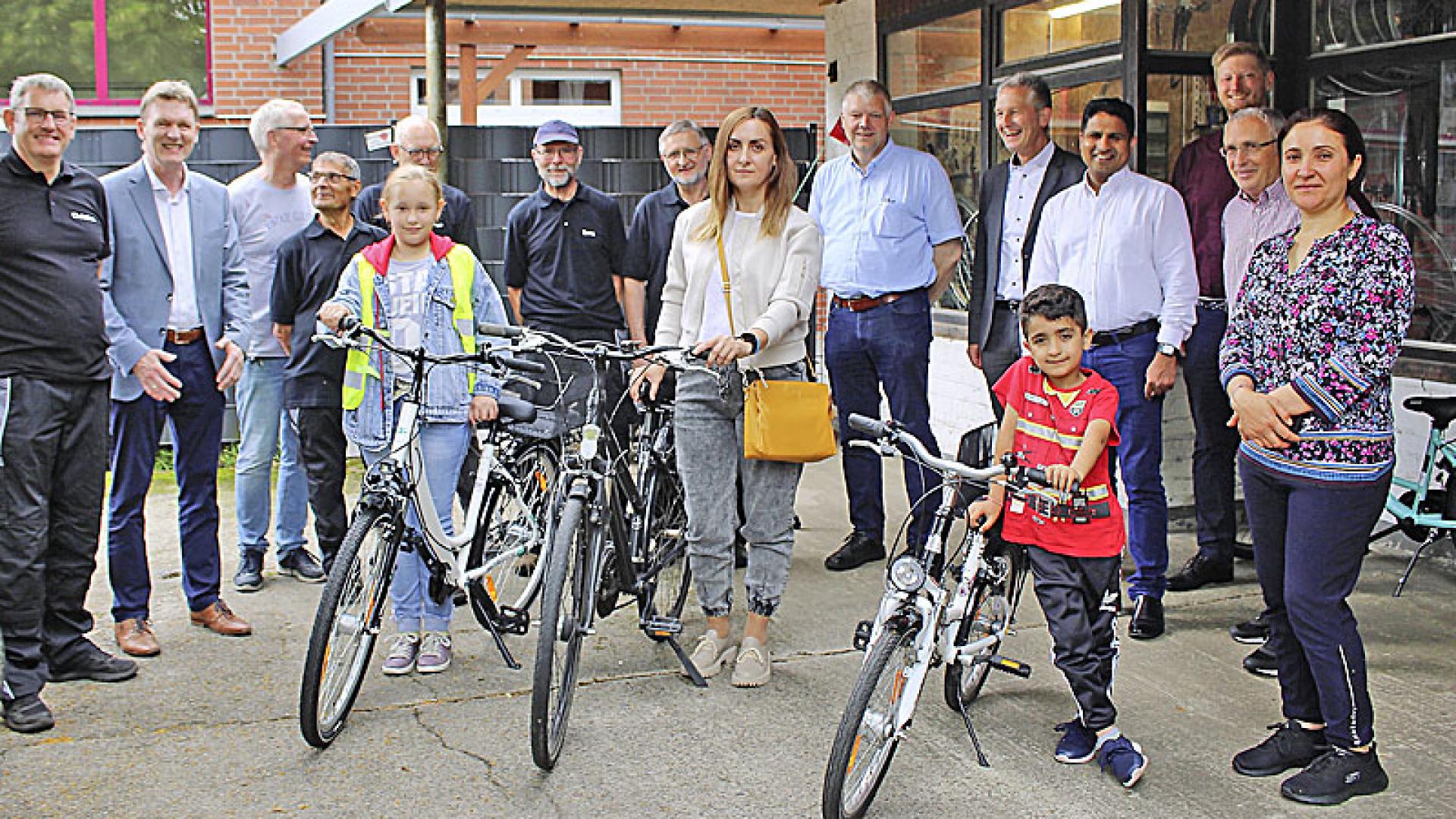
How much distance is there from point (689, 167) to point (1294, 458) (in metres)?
3.20

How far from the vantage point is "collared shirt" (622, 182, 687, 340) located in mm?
6438

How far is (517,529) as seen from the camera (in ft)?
16.5

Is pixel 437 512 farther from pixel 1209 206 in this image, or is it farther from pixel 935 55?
pixel 935 55

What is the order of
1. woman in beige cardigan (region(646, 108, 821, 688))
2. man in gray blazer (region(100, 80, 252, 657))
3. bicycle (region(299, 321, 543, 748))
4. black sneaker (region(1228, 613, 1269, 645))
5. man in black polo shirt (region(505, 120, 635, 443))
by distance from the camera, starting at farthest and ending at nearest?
man in black polo shirt (region(505, 120, 635, 443)), black sneaker (region(1228, 613, 1269, 645)), man in gray blazer (region(100, 80, 252, 657)), woman in beige cardigan (region(646, 108, 821, 688)), bicycle (region(299, 321, 543, 748))

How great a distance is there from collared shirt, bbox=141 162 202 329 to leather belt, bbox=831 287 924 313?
267cm

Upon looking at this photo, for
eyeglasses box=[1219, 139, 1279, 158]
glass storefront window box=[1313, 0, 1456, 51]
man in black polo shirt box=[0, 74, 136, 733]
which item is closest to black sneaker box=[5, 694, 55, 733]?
man in black polo shirt box=[0, 74, 136, 733]

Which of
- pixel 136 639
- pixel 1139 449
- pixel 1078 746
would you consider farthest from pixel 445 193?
pixel 1078 746

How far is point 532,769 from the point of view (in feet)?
13.3

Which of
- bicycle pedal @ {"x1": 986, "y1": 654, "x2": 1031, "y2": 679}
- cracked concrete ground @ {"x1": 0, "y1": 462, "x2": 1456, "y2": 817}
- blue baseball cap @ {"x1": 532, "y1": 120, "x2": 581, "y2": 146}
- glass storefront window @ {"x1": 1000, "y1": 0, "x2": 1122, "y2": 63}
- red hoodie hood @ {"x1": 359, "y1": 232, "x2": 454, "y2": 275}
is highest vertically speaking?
glass storefront window @ {"x1": 1000, "y1": 0, "x2": 1122, "y2": 63}

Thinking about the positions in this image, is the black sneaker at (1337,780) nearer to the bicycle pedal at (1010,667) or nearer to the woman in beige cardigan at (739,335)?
the bicycle pedal at (1010,667)

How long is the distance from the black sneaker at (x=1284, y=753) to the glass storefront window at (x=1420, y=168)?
2764 mm

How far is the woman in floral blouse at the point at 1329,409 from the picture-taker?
12.3 ft

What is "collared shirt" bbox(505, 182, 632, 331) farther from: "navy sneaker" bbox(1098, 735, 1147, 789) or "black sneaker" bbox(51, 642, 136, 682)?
"navy sneaker" bbox(1098, 735, 1147, 789)

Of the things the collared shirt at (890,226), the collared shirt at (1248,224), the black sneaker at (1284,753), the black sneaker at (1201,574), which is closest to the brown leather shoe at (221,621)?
the collared shirt at (890,226)
